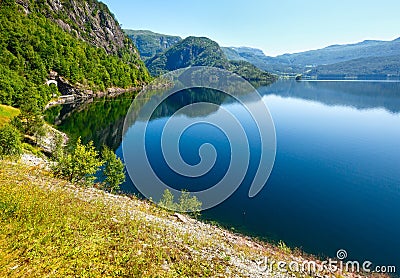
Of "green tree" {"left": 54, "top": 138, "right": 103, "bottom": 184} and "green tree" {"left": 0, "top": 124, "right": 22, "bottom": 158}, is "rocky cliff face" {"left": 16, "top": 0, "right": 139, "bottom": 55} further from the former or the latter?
"green tree" {"left": 54, "top": 138, "right": 103, "bottom": 184}

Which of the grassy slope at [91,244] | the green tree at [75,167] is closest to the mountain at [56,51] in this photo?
the green tree at [75,167]

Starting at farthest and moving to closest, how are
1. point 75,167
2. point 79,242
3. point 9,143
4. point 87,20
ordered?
point 87,20 → point 9,143 → point 75,167 → point 79,242

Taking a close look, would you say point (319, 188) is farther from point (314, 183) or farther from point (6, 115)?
point (6, 115)

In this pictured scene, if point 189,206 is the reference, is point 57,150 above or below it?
above

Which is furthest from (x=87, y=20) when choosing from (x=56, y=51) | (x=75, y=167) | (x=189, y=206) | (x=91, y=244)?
(x=91, y=244)

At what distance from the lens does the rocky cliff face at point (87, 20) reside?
4672 inches

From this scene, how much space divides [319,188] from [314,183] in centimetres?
135

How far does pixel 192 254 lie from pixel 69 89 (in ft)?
300

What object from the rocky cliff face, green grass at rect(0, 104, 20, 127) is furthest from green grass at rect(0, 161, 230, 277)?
the rocky cliff face

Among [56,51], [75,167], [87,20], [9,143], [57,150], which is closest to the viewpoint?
[75,167]

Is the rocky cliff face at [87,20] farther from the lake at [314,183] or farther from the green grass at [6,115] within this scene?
the green grass at [6,115]

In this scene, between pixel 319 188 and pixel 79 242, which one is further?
pixel 319 188

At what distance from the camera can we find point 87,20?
148 m

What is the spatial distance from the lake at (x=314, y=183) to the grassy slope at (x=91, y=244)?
10202mm
